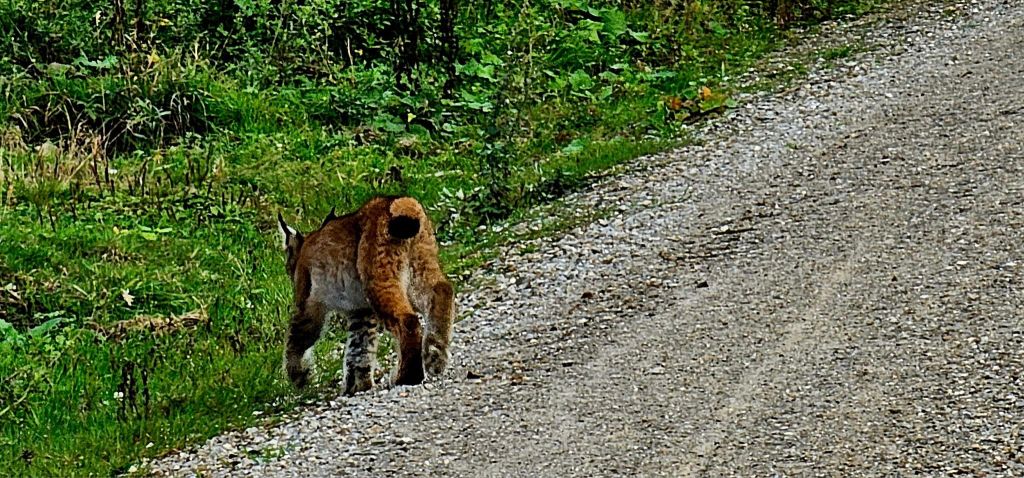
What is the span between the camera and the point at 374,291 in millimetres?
6973

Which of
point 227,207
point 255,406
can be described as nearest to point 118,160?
point 227,207

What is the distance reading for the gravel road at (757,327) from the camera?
6.30 metres

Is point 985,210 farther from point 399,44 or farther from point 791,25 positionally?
point 399,44

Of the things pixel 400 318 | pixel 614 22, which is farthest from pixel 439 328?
pixel 614 22

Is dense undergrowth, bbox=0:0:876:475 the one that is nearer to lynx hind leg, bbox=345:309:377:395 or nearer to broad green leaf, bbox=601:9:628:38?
broad green leaf, bbox=601:9:628:38

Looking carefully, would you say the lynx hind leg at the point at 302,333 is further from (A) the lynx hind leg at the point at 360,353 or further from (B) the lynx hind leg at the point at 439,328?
(B) the lynx hind leg at the point at 439,328

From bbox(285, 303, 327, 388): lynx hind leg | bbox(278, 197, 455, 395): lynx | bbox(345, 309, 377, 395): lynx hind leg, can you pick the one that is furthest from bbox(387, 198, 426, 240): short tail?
bbox(285, 303, 327, 388): lynx hind leg

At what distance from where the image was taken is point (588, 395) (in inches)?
274

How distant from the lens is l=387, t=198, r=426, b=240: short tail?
6926 mm

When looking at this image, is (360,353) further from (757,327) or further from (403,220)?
(757,327)

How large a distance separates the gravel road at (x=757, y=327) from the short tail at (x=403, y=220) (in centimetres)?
71

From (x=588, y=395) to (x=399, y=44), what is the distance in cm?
684

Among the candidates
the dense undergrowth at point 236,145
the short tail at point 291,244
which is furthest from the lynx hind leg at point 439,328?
the short tail at point 291,244

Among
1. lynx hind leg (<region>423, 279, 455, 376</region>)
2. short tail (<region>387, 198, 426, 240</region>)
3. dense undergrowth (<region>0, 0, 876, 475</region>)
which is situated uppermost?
short tail (<region>387, 198, 426, 240</region>)
